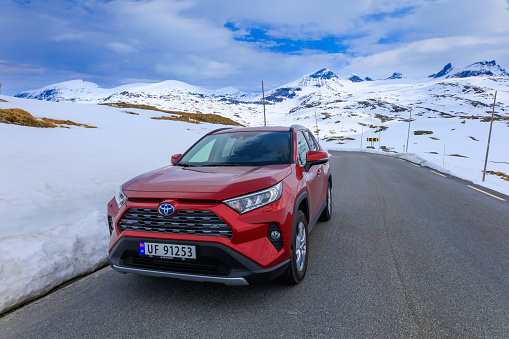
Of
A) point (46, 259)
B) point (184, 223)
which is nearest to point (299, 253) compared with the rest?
point (184, 223)

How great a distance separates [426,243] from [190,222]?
A: 3654 mm

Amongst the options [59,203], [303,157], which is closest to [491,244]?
[303,157]

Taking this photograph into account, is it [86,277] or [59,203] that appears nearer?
[86,277]

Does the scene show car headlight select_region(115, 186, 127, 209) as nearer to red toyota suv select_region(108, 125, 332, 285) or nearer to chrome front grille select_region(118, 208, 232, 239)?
red toyota suv select_region(108, 125, 332, 285)

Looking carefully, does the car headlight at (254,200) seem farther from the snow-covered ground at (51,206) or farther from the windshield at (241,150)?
the snow-covered ground at (51,206)

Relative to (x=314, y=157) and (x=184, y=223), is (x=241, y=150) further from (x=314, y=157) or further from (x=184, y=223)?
(x=184, y=223)

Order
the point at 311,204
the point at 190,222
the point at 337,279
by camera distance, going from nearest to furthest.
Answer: the point at 190,222, the point at 337,279, the point at 311,204

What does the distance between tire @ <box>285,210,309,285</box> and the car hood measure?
1.96 ft

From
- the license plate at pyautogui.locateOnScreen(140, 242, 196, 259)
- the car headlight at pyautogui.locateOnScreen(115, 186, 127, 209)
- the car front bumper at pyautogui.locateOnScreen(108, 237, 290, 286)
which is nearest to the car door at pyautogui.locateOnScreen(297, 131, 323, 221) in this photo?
the car front bumper at pyautogui.locateOnScreen(108, 237, 290, 286)

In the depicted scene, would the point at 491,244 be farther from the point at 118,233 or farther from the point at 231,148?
the point at 118,233

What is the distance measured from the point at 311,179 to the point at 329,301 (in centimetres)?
157

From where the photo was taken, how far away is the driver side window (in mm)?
3921

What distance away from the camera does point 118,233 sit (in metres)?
2.81

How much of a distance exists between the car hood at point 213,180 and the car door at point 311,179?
526mm
